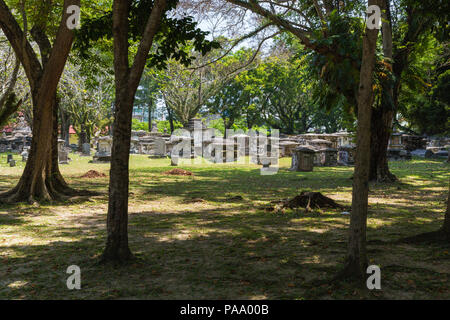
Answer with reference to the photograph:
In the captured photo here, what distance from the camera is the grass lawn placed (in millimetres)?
4355

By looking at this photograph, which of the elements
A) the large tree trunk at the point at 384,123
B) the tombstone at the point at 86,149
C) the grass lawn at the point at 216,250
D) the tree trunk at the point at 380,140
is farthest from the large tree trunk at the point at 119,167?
the tombstone at the point at 86,149

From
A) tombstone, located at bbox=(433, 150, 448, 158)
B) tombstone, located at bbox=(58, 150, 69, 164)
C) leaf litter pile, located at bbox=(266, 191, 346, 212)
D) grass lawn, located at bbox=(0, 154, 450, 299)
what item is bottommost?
grass lawn, located at bbox=(0, 154, 450, 299)

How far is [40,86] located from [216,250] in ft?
23.9

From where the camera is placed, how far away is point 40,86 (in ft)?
33.7

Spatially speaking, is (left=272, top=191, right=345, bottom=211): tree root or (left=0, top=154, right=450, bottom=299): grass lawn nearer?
(left=0, top=154, right=450, bottom=299): grass lawn

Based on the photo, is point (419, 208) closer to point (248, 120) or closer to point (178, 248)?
point (178, 248)

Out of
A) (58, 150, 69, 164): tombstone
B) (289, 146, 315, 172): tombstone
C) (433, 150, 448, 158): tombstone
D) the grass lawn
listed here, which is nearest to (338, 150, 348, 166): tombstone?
(289, 146, 315, 172): tombstone

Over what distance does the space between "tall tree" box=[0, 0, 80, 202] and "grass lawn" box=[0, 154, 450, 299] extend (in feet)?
2.57

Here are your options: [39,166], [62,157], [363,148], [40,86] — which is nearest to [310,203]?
[363,148]

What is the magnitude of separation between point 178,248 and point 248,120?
45.0m

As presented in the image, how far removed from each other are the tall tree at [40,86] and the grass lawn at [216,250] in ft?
2.57

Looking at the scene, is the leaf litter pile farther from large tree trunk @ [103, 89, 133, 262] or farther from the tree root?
large tree trunk @ [103, 89, 133, 262]

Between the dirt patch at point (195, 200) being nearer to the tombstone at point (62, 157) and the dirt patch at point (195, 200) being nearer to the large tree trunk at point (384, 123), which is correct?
the large tree trunk at point (384, 123)

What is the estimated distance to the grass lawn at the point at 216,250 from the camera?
4355 mm
